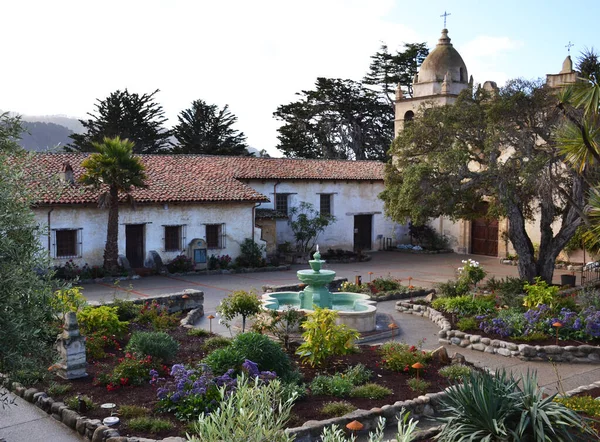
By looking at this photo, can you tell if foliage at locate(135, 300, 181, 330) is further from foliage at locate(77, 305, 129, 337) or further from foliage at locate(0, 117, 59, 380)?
foliage at locate(0, 117, 59, 380)

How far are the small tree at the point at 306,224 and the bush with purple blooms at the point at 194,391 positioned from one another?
2122 centimetres

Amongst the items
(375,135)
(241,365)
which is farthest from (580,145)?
(375,135)

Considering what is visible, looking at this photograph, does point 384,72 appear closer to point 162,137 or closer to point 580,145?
point 162,137

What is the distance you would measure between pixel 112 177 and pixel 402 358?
15.4 metres

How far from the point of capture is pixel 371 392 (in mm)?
8961

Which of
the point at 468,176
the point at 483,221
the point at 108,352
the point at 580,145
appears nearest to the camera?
the point at 108,352

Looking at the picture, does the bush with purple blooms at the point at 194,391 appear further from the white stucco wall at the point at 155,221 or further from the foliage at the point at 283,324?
the white stucco wall at the point at 155,221

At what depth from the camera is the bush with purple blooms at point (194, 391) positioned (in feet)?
26.6

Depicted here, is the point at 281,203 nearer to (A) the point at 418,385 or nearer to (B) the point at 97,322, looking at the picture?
(B) the point at 97,322

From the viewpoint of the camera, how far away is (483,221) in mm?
32375

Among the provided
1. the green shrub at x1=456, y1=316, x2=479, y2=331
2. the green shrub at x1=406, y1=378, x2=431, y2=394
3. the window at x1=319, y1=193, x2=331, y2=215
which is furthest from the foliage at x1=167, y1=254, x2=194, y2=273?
the green shrub at x1=406, y1=378, x2=431, y2=394

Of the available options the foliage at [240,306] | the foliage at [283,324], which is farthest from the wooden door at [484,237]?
the foliage at [283,324]

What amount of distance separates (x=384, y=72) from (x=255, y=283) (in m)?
34.6

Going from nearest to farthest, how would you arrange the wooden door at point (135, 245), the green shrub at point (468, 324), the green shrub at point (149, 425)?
1. the green shrub at point (149, 425)
2. the green shrub at point (468, 324)
3. the wooden door at point (135, 245)
